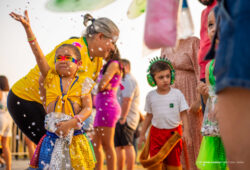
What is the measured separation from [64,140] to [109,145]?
49.9 inches

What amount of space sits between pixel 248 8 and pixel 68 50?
67.8 inches

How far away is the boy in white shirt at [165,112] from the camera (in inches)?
119

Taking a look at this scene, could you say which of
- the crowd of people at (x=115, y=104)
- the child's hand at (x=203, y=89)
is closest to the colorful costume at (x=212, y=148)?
the crowd of people at (x=115, y=104)

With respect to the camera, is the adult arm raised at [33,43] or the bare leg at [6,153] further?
the bare leg at [6,153]

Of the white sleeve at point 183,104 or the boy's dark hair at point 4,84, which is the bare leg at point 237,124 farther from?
the boy's dark hair at point 4,84

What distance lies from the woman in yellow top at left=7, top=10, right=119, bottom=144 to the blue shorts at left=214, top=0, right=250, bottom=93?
5.73 ft

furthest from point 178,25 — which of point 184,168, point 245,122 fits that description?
point 184,168

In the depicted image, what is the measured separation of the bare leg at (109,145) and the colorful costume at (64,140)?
1112 millimetres

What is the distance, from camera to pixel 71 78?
2.56 metres

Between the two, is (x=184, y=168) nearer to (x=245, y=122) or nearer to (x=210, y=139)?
(x=210, y=139)

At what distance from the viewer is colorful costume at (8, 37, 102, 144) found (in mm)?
2686

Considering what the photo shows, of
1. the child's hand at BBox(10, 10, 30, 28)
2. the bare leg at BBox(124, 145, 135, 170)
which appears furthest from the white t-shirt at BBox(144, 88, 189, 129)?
the child's hand at BBox(10, 10, 30, 28)

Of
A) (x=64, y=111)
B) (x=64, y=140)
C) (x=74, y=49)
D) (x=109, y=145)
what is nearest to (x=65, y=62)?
(x=74, y=49)

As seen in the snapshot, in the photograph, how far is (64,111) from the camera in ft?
7.93
